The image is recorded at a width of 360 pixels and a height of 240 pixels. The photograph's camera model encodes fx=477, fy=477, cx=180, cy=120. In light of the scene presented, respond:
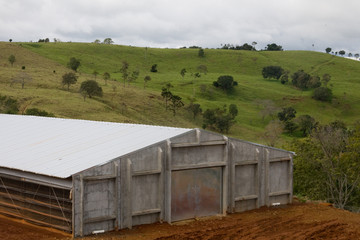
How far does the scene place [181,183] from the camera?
60.7 ft

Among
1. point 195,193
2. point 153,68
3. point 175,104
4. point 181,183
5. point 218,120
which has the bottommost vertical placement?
point 218,120

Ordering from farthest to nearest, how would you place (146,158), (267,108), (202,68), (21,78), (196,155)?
1. (202,68)
2. (267,108)
3. (21,78)
4. (196,155)
5. (146,158)

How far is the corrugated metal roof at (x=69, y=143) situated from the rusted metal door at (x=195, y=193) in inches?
69.4

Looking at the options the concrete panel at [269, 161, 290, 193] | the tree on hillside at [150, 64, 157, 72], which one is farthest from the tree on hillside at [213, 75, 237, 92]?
the concrete panel at [269, 161, 290, 193]

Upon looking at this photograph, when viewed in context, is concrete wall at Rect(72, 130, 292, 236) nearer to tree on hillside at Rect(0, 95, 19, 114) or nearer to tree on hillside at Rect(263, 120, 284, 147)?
tree on hillside at Rect(0, 95, 19, 114)

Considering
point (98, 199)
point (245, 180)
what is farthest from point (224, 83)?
point (98, 199)

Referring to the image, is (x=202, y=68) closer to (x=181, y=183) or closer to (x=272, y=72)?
(x=272, y=72)

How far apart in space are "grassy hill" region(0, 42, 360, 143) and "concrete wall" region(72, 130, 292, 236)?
42171 mm

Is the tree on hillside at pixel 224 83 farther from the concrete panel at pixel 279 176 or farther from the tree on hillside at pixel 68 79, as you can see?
the concrete panel at pixel 279 176

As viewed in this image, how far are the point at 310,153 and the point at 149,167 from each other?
2346cm

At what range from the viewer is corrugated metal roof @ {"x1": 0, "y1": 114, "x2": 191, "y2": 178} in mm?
17547

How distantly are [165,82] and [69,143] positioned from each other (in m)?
81.0

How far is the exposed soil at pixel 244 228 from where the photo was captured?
1588cm

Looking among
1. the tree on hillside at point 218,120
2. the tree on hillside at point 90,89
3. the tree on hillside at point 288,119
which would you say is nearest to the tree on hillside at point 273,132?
the tree on hillside at point 288,119
